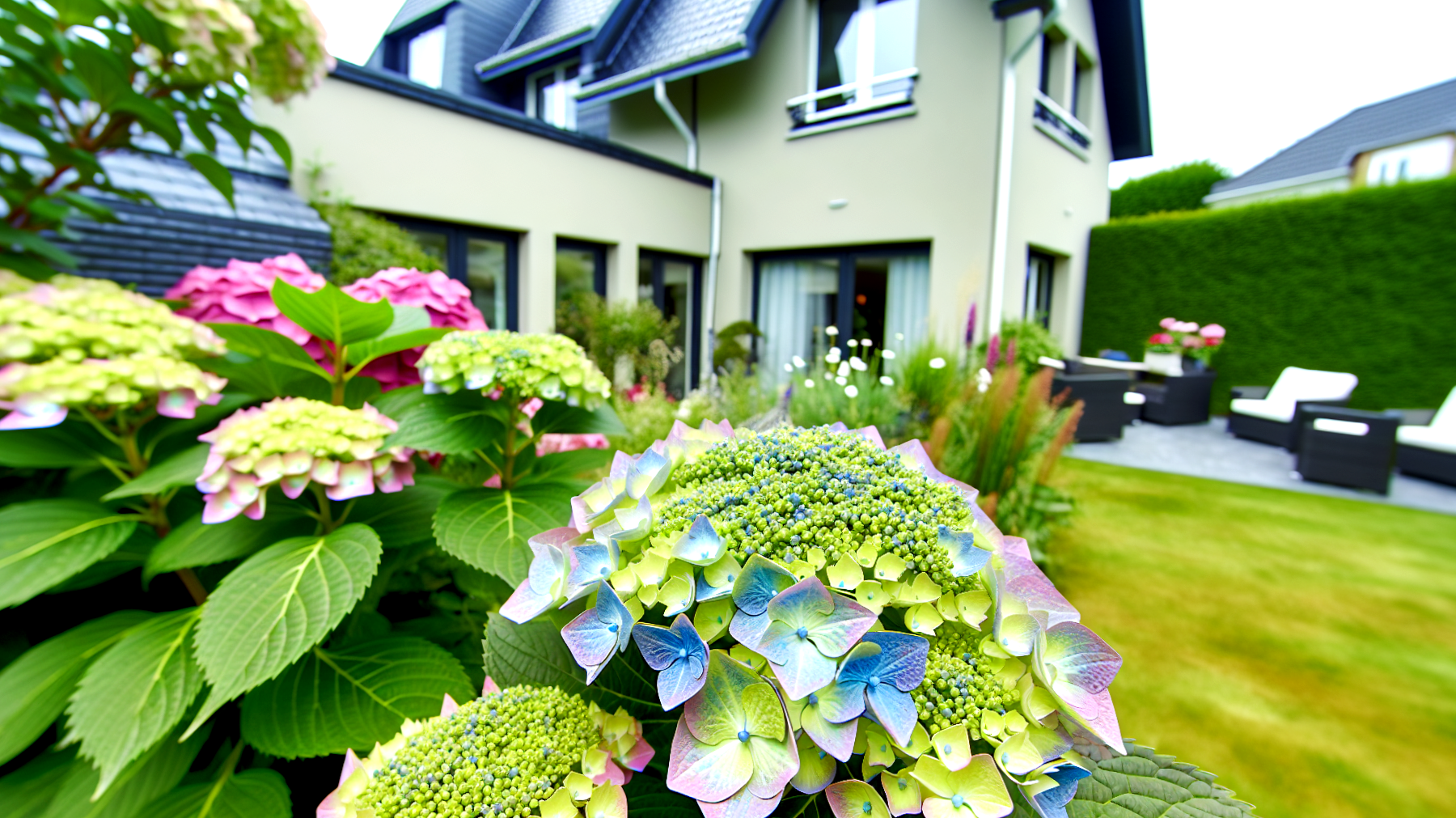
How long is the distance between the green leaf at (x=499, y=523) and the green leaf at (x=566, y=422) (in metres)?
0.11

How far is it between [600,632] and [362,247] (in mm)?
5015

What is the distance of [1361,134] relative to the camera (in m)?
20.3

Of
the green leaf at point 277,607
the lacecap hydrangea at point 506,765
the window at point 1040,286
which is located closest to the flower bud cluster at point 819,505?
→ the lacecap hydrangea at point 506,765

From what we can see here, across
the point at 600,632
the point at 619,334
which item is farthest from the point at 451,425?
the point at 619,334

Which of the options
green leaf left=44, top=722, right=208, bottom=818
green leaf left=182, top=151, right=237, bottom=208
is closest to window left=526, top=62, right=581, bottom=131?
green leaf left=182, top=151, right=237, bottom=208

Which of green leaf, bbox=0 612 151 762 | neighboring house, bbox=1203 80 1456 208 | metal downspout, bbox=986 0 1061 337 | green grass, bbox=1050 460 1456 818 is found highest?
neighboring house, bbox=1203 80 1456 208

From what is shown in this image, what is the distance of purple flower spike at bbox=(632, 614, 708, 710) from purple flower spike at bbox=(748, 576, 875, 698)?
46mm

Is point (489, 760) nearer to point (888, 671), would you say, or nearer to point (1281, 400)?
point (888, 671)

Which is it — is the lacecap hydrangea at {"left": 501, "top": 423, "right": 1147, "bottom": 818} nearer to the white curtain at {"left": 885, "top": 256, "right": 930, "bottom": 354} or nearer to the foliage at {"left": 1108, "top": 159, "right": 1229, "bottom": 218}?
the white curtain at {"left": 885, "top": 256, "right": 930, "bottom": 354}

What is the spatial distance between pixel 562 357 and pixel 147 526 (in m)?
0.75

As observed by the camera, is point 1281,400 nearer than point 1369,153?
Yes

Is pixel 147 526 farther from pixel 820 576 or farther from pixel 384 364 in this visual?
pixel 820 576

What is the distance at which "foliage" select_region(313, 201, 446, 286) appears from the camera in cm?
438

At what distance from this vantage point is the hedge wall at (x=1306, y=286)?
7309 millimetres
